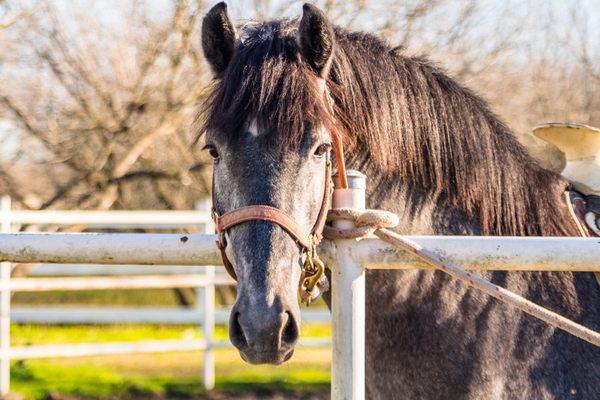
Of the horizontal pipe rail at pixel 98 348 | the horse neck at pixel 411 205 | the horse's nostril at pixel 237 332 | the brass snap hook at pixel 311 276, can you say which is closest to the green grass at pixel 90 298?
the horizontal pipe rail at pixel 98 348

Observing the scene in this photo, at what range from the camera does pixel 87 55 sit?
8938mm

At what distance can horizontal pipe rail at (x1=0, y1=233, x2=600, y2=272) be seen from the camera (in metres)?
1.80

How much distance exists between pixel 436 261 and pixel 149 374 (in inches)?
243

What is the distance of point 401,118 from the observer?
2.37m

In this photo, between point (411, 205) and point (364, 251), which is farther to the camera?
point (411, 205)

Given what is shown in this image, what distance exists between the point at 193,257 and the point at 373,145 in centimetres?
66

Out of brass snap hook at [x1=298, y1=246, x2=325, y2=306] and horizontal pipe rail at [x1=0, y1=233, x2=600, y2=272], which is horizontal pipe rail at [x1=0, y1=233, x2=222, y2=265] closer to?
horizontal pipe rail at [x1=0, y1=233, x2=600, y2=272]

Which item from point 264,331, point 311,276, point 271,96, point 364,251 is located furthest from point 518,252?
point 271,96

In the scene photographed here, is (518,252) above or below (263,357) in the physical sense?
above

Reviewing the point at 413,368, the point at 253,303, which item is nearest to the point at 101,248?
the point at 253,303

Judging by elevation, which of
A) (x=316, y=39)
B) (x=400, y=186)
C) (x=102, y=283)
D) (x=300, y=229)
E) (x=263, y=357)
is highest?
(x=316, y=39)

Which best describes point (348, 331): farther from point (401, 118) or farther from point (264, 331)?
point (401, 118)

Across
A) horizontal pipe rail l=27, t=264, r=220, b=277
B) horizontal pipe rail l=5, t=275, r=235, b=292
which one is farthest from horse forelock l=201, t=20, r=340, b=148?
horizontal pipe rail l=5, t=275, r=235, b=292

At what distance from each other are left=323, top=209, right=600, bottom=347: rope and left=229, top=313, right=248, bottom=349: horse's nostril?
31cm
